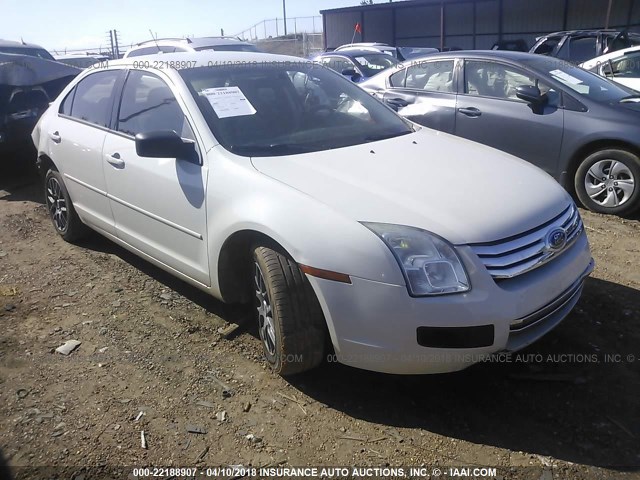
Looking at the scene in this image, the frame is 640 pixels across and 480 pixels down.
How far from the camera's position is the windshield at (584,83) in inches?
219

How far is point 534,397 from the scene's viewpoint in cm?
275

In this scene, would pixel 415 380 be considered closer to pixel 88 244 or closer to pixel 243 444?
pixel 243 444

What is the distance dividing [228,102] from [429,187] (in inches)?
53.8

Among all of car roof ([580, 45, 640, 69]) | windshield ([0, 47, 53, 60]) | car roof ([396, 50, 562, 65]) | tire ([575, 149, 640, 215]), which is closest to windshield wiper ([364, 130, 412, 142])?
tire ([575, 149, 640, 215])

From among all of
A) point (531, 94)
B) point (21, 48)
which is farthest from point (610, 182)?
point (21, 48)

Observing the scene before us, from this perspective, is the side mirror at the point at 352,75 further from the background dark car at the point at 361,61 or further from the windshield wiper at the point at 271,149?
the windshield wiper at the point at 271,149

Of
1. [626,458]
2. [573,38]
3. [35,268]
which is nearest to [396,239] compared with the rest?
[626,458]

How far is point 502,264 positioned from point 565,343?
1.03 meters

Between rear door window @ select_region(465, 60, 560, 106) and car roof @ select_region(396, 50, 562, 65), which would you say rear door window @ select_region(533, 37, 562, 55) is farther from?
rear door window @ select_region(465, 60, 560, 106)

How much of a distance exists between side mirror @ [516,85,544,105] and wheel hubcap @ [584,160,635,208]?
829 mm

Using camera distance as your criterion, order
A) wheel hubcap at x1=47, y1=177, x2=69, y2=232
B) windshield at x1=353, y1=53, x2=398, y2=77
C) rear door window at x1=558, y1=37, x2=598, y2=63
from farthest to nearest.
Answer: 1. windshield at x1=353, y1=53, x2=398, y2=77
2. rear door window at x1=558, y1=37, x2=598, y2=63
3. wheel hubcap at x1=47, y1=177, x2=69, y2=232

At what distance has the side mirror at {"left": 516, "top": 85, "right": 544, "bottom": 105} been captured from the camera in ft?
18.0

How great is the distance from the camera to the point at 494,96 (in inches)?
235

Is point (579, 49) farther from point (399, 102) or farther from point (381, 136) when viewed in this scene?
point (381, 136)
